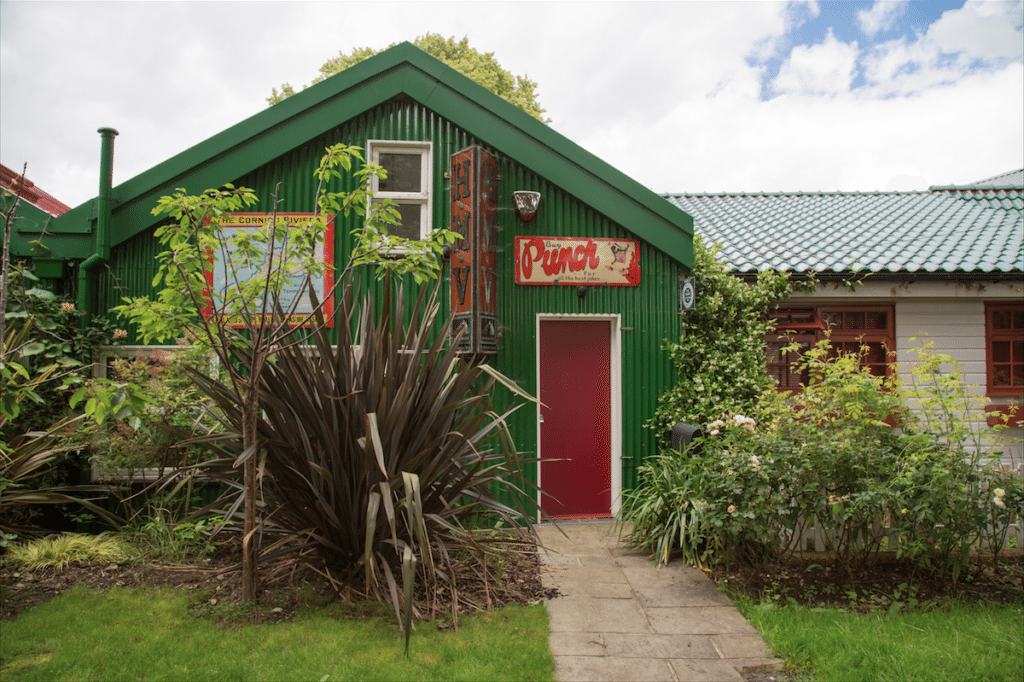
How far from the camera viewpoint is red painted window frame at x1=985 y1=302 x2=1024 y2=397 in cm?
705

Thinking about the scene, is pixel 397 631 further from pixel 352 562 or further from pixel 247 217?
pixel 247 217

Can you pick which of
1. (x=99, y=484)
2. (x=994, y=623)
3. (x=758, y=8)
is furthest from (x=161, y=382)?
(x=758, y=8)

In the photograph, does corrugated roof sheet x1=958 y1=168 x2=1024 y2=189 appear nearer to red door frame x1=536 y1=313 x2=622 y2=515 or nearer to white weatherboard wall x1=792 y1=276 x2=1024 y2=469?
white weatherboard wall x1=792 y1=276 x2=1024 y2=469

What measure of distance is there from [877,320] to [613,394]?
3814 mm

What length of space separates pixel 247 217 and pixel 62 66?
2.85 m

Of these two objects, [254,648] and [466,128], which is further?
[466,128]

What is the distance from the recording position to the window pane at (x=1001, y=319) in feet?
23.6

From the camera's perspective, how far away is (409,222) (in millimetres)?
5941

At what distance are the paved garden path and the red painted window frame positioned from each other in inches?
219

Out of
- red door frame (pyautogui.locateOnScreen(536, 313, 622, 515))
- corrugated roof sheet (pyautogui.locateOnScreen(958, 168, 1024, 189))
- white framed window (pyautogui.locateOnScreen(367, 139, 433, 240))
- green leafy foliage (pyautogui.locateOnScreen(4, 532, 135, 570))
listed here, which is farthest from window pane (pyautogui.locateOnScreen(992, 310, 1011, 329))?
green leafy foliage (pyautogui.locateOnScreen(4, 532, 135, 570))

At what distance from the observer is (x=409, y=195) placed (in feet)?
19.2

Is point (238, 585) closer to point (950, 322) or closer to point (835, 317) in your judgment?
point (835, 317)

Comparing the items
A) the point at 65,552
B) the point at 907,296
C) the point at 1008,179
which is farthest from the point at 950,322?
the point at 65,552

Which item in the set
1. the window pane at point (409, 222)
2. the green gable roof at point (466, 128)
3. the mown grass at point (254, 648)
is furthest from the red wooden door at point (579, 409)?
the mown grass at point (254, 648)
